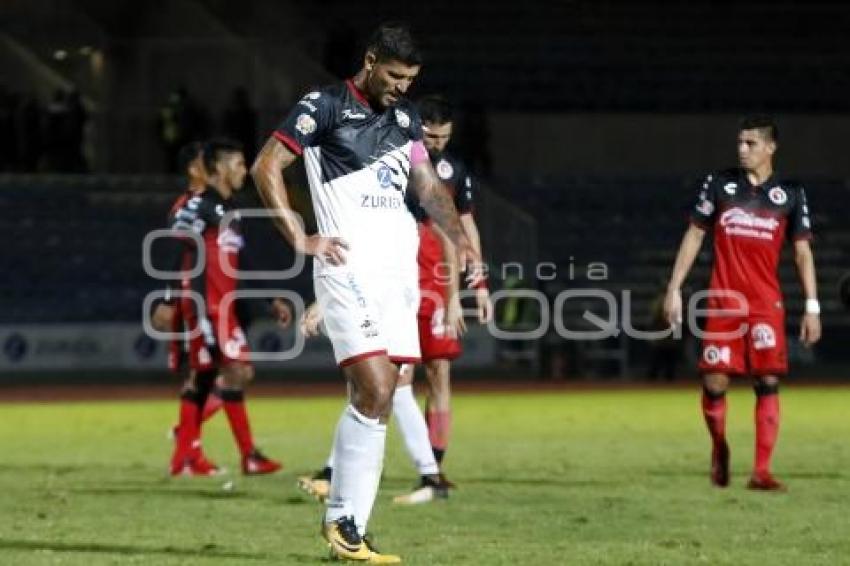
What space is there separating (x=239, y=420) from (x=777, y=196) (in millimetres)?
4100

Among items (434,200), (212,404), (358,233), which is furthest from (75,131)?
(358,233)

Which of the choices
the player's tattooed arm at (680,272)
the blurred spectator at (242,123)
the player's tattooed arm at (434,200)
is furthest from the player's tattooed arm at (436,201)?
the blurred spectator at (242,123)

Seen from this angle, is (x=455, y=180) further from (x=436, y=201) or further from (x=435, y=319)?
(x=436, y=201)

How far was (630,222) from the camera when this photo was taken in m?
35.3

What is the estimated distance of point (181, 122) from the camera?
32.2 meters

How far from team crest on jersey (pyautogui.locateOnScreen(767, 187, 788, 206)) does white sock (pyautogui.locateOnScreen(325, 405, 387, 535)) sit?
4.66 metres

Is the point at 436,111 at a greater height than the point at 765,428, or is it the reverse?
the point at 436,111

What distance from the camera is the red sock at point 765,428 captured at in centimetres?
1214

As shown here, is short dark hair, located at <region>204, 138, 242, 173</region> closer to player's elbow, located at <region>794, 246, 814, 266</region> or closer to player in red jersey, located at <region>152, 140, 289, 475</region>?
player in red jersey, located at <region>152, 140, 289, 475</region>

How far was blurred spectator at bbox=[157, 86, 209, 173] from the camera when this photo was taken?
32188 millimetres

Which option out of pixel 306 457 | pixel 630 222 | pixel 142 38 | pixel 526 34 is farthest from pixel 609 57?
pixel 306 457

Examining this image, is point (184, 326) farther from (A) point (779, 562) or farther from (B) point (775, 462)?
(A) point (779, 562)

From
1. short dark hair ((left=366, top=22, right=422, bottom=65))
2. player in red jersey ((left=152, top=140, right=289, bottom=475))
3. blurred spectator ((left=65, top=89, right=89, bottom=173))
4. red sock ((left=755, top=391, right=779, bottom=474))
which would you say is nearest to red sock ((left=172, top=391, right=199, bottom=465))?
player in red jersey ((left=152, top=140, right=289, bottom=475))

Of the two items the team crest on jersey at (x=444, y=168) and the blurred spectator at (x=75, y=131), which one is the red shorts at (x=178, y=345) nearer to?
the team crest on jersey at (x=444, y=168)
